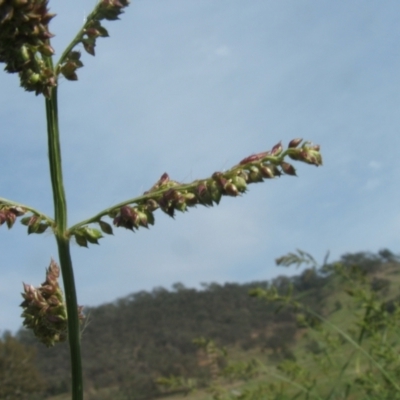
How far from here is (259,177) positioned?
1.96 m

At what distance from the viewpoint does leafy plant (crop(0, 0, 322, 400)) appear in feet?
6.13

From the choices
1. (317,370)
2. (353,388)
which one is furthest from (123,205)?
(317,370)

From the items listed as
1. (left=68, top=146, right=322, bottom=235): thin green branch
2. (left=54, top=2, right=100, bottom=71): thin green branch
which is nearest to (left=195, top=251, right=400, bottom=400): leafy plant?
(left=68, top=146, right=322, bottom=235): thin green branch

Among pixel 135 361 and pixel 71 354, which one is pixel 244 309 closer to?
pixel 135 361

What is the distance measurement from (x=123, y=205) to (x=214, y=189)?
11.0 inches

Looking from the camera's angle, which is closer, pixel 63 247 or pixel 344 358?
pixel 63 247

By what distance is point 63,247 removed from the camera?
6.35 feet

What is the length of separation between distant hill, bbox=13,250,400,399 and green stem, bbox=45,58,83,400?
193ft

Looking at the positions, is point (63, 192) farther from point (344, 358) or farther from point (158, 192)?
point (344, 358)

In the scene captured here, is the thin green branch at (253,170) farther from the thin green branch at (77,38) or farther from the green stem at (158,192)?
the thin green branch at (77,38)

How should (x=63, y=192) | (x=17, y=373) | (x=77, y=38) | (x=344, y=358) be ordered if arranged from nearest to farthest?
(x=63, y=192) < (x=77, y=38) < (x=344, y=358) < (x=17, y=373)

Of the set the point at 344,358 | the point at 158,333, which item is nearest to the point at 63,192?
the point at 344,358

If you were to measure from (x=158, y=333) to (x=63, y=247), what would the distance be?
78.9m

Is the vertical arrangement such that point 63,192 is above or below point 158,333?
below
